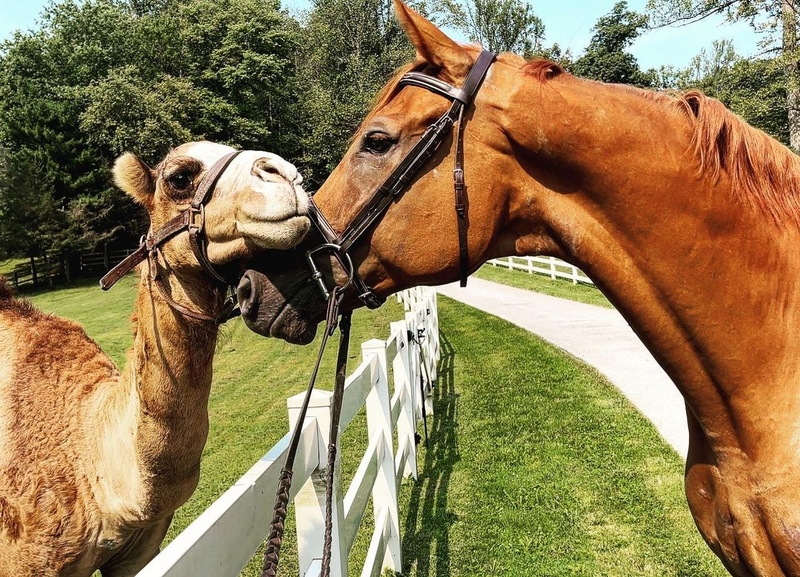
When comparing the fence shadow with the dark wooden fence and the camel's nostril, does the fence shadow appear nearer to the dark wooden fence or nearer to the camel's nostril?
the camel's nostril

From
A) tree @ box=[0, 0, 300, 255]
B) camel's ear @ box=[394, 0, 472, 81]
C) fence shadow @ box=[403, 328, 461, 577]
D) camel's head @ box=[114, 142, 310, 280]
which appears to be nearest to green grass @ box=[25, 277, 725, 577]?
fence shadow @ box=[403, 328, 461, 577]

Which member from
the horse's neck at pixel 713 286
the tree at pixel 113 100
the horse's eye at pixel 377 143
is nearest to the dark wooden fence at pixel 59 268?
the tree at pixel 113 100

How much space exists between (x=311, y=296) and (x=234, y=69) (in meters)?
35.3

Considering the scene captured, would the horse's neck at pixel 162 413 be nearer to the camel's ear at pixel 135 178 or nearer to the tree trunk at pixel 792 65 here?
the camel's ear at pixel 135 178

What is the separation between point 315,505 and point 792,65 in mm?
15221

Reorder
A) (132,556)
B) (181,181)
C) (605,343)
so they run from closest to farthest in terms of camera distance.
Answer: (181,181), (132,556), (605,343)

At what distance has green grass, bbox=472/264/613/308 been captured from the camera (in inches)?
588

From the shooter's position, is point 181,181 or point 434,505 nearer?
Answer: point 181,181

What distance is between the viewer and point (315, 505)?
7.70 ft

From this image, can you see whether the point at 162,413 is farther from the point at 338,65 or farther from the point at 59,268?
the point at 338,65

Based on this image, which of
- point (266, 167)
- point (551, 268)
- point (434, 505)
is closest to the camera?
point (266, 167)

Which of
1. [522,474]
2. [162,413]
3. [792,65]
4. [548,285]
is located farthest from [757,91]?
[162,413]

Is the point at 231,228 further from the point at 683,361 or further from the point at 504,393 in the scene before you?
the point at 504,393

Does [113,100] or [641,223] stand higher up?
[113,100]
